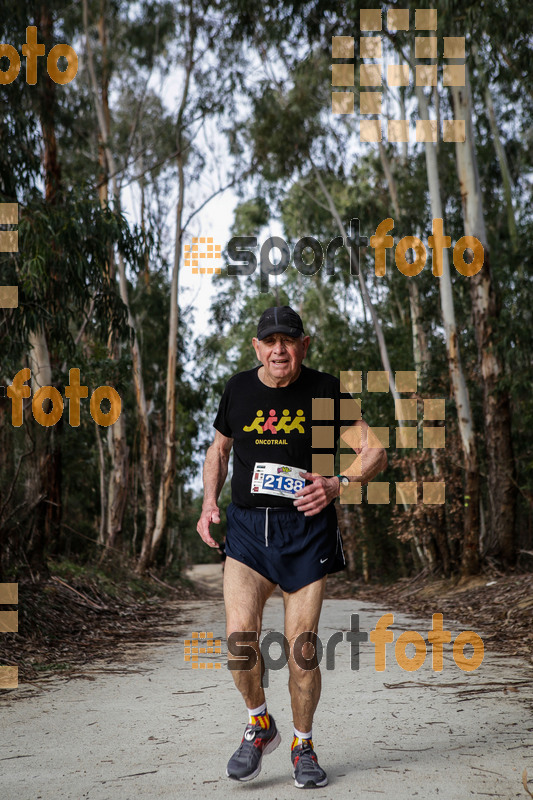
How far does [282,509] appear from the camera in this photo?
3.44m

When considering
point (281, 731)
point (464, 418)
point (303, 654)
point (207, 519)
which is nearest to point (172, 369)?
point (464, 418)

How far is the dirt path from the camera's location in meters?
3.15

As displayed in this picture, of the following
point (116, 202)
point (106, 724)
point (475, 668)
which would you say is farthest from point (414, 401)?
point (106, 724)

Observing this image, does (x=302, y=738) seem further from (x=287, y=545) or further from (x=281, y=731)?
(x=281, y=731)

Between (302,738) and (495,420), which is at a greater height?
(495,420)

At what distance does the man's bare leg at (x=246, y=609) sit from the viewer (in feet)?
10.9

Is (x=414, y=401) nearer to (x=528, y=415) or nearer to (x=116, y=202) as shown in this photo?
(x=528, y=415)

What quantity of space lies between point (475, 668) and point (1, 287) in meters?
5.85

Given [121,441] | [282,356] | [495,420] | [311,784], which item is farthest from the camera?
[121,441]

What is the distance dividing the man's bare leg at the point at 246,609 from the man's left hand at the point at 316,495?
34 centimetres

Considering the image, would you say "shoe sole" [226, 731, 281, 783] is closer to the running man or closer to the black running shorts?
the running man

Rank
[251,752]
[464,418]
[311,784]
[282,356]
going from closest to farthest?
[311,784] → [251,752] → [282,356] → [464,418]

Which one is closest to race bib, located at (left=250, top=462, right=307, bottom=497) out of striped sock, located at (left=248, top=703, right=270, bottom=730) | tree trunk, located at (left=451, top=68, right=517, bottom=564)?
striped sock, located at (left=248, top=703, right=270, bottom=730)

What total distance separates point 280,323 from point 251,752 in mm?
1669
